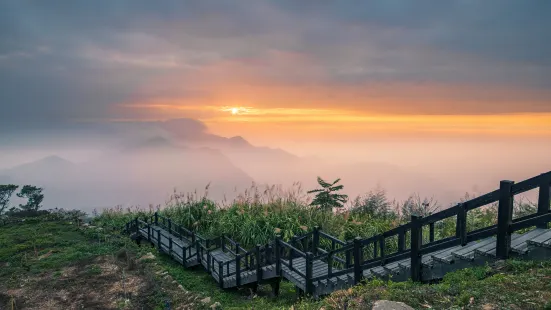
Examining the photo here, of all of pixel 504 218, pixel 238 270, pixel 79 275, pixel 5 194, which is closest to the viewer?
pixel 504 218

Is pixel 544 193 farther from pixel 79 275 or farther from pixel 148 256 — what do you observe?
pixel 79 275

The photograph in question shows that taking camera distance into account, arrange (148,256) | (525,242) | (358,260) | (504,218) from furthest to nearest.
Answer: (148,256) < (358,260) < (525,242) < (504,218)

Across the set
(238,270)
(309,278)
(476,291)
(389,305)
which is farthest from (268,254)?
(476,291)

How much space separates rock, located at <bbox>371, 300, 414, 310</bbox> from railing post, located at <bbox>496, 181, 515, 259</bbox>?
2.23m

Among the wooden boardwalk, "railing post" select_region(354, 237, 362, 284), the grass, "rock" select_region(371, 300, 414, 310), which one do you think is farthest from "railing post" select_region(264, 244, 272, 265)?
"rock" select_region(371, 300, 414, 310)

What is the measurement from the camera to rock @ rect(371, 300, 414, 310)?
→ 546 centimetres

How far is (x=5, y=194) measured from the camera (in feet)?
108

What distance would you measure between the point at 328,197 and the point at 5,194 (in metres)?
31.9

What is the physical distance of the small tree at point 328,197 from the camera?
16538 mm

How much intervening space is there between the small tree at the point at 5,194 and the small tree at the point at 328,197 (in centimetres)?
2990

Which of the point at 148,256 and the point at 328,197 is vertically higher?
the point at 328,197

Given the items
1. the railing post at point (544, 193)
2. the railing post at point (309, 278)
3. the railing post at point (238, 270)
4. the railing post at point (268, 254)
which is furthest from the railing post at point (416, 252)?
the railing post at point (238, 270)

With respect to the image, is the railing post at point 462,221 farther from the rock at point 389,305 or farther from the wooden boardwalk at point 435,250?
the rock at point 389,305

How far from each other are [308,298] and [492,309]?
4756mm
